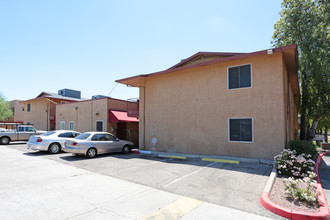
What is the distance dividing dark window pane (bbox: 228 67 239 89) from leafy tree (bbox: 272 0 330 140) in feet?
39.3

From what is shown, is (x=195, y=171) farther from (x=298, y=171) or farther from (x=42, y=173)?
(x=42, y=173)

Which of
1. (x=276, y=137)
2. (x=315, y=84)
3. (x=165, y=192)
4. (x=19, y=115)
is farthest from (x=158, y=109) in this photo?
(x=19, y=115)

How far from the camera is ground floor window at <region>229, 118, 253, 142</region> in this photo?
10.2 meters

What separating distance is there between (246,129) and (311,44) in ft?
46.1

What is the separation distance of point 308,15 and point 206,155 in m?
18.0

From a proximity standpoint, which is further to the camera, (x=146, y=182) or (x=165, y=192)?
(x=146, y=182)

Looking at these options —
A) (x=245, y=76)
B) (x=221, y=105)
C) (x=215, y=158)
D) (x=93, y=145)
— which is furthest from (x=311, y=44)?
(x=93, y=145)

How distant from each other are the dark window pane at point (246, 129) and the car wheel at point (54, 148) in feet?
36.6

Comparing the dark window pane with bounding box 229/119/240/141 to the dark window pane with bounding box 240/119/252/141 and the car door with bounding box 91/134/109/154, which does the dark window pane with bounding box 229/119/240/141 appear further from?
the car door with bounding box 91/134/109/154

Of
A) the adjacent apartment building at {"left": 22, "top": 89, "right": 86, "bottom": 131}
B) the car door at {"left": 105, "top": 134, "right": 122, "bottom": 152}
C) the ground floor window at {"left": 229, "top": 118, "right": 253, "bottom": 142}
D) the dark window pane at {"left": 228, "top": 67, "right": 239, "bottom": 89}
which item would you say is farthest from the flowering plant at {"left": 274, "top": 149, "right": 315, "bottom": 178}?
the adjacent apartment building at {"left": 22, "top": 89, "right": 86, "bottom": 131}

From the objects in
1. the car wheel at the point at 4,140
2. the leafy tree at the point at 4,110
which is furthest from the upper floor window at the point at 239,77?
the leafy tree at the point at 4,110

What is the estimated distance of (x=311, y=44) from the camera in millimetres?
18453

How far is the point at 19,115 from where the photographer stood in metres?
44.0

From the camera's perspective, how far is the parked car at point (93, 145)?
11156 millimetres
